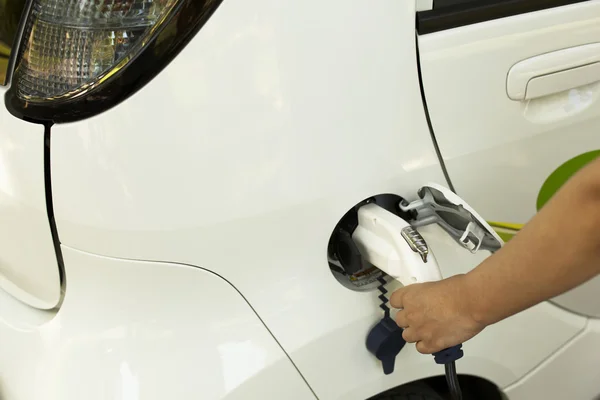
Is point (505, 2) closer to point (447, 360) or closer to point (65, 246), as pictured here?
point (447, 360)

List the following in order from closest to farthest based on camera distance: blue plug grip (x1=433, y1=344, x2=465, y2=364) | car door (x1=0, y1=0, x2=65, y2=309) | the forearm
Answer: the forearm < car door (x1=0, y1=0, x2=65, y2=309) < blue plug grip (x1=433, y1=344, x2=465, y2=364)

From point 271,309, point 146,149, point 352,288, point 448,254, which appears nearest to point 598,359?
point 448,254

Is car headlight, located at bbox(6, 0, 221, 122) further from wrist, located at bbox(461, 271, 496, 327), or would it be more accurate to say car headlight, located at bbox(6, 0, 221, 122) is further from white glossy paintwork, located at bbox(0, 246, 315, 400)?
wrist, located at bbox(461, 271, 496, 327)

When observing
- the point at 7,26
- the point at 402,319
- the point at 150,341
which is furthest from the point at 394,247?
the point at 7,26

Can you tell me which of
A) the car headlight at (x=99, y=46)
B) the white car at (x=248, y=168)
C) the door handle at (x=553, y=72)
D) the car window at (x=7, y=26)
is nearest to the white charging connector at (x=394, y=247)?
the white car at (x=248, y=168)

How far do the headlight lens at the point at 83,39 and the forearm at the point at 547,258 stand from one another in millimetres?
525

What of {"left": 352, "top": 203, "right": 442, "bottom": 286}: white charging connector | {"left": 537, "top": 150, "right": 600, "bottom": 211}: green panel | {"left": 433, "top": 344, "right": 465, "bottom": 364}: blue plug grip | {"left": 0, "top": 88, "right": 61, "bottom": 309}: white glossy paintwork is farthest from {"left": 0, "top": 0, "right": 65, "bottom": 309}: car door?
{"left": 537, "top": 150, "right": 600, "bottom": 211}: green panel

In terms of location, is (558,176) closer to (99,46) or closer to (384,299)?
(384,299)

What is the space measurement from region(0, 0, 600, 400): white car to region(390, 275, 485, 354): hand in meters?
0.06

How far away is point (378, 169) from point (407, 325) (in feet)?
0.78

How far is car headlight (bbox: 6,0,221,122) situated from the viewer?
0.74 meters

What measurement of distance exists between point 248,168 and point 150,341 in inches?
11.1

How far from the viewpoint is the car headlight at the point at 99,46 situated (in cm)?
74

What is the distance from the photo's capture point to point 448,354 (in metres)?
0.92
